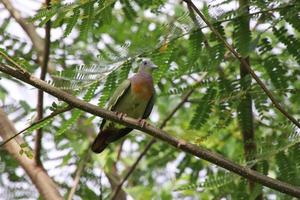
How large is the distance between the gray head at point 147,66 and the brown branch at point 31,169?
3.84 feet

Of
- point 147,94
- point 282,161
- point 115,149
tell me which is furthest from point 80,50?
point 282,161

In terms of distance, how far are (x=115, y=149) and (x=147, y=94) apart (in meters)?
2.16

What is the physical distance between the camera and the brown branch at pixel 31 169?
4.84 metres

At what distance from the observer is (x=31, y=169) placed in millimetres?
5012

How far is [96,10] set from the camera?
407 centimetres

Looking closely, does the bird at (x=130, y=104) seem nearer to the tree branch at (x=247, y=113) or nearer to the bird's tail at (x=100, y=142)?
the bird's tail at (x=100, y=142)

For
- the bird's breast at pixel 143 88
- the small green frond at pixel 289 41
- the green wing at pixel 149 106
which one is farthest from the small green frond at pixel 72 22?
the green wing at pixel 149 106

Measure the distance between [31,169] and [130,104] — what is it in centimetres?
102

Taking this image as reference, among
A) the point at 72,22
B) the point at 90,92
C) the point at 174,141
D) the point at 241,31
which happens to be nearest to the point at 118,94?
the point at 90,92

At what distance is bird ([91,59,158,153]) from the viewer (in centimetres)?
499

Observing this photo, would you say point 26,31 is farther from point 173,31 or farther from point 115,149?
point 173,31

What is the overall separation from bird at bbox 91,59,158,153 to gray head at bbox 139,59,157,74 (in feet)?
0.21

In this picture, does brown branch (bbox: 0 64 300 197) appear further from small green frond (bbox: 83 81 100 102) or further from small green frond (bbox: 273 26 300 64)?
small green frond (bbox: 273 26 300 64)

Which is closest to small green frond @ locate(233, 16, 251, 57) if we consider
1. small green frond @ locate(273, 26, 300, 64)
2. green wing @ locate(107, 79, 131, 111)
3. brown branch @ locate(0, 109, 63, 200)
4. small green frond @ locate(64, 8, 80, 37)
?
small green frond @ locate(273, 26, 300, 64)
